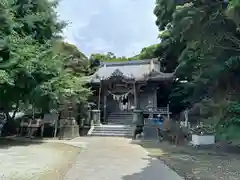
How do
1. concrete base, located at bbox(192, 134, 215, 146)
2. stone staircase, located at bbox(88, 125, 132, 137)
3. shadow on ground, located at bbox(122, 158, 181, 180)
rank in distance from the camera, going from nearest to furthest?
shadow on ground, located at bbox(122, 158, 181, 180) < concrete base, located at bbox(192, 134, 215, 146) < stone staircase, located at bbox(88, 125, 132, 137)

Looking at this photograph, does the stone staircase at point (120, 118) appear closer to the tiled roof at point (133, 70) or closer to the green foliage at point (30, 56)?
the tiled roof at point (133, 70)

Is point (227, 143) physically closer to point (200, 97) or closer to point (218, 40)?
point (218, 40)

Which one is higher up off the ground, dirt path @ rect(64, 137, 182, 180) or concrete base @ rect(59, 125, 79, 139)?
concrete base @ rect(59, 125, 79, 139)

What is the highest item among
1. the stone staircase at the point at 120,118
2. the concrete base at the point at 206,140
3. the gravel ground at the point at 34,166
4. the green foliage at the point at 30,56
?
the green foliage at the point at 30,56

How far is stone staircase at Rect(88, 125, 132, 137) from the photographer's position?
16406mm

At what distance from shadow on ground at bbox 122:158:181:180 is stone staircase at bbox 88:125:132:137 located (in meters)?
9.24

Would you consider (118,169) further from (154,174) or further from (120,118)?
(120,118)

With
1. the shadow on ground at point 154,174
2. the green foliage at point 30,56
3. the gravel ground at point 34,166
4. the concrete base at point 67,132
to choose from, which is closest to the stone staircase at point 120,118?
the concrete base at point 67,132

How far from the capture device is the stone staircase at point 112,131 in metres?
16.4

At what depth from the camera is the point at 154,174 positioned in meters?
5.98

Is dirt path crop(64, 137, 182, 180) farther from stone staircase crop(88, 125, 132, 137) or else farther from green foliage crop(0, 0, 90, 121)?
stone staircase crop(88, 125, 132, 137)

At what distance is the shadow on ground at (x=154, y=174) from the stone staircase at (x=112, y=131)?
9238mm

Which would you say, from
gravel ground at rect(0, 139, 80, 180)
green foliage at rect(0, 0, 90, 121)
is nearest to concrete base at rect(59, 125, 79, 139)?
green foliage at rect(0, 0, 90, 121)

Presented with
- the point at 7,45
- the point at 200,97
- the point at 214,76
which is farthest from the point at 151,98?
the point at 7,45
